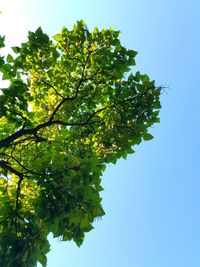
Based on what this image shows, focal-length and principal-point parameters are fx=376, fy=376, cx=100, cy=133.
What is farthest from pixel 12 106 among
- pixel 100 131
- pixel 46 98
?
pixel 100 131

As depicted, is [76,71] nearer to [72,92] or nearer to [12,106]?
[72,92]

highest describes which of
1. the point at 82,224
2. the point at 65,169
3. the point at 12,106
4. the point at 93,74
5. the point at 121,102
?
the point at 93,74

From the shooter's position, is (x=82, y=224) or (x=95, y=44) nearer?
(x=82, y=224)

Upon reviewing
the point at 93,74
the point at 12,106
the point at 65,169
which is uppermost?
the point at 93,74

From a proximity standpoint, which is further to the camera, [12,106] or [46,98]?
[46,98]

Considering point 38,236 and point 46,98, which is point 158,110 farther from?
point 38,236

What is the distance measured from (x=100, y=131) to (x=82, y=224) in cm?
532

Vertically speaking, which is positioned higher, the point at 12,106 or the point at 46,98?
the point at 46,98

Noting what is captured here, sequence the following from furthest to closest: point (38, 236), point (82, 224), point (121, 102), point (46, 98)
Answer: point (46, 98)
point (121, 102)
point (38, 236)
point (82, 224)

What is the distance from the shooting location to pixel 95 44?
45.2ft

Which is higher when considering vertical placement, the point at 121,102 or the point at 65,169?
the point at 121,102

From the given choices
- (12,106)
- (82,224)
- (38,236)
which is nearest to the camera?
(82,224)

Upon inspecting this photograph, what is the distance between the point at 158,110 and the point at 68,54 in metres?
3.90

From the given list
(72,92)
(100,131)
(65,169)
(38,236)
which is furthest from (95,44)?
(38,236)
